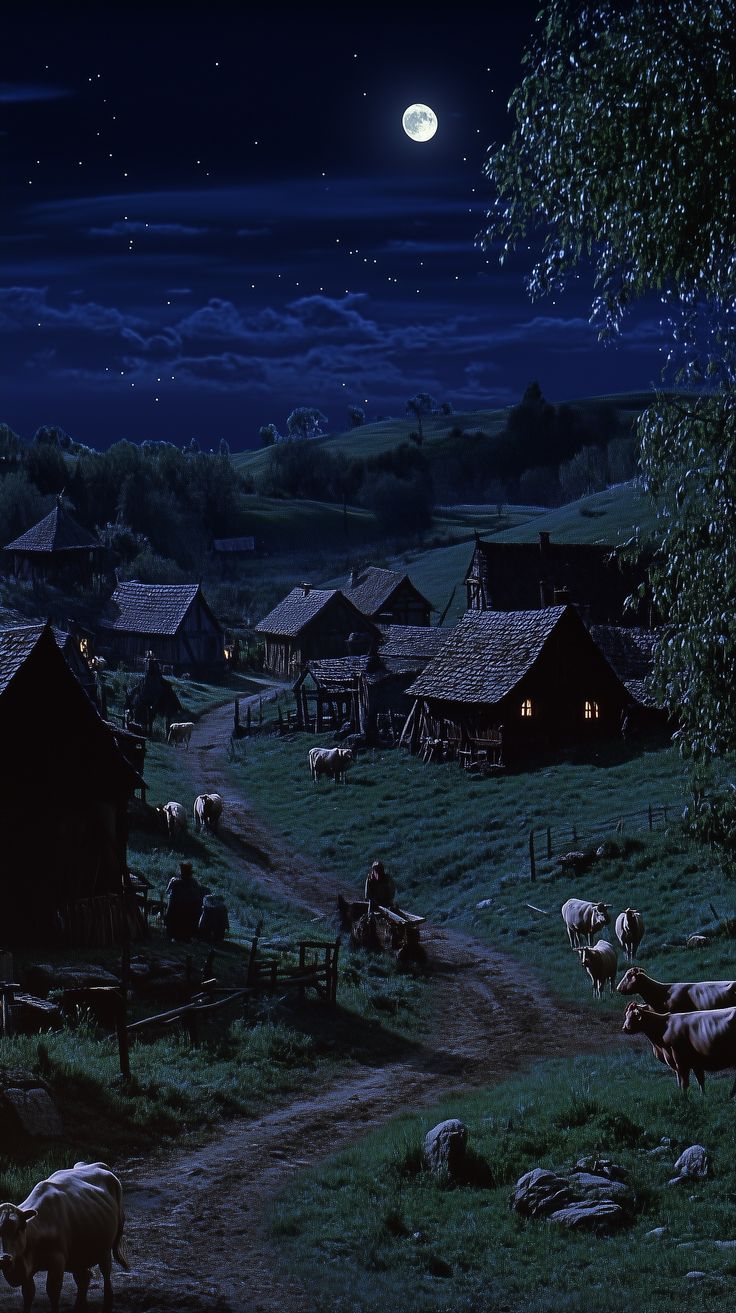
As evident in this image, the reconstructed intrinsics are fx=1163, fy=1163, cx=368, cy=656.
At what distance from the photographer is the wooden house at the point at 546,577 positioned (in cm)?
6575

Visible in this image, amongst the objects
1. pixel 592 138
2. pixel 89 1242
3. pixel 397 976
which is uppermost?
pixel 592 138

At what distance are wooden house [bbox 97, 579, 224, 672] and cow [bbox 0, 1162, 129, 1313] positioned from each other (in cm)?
6896

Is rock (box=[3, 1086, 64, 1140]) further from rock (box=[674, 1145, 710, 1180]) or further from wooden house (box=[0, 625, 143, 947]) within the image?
wooden house (box=[0, 625, 143, 947])

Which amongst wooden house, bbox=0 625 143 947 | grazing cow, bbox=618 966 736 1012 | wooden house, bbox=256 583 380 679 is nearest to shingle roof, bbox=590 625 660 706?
wooden house, bbox=256 583 380 679

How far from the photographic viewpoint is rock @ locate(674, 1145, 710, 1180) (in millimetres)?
12828

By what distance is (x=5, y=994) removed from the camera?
58.0 feet

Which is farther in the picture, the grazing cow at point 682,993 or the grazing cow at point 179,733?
the grazing cow at point 179,733

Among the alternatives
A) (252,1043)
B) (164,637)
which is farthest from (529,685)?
(164,637)

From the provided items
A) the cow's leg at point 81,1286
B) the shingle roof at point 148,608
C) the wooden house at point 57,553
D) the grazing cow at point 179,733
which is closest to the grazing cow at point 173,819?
the grazing cow at point 179,733

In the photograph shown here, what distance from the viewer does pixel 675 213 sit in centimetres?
1341

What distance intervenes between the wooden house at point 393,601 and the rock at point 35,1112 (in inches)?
2731

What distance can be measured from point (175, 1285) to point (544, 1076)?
797cm

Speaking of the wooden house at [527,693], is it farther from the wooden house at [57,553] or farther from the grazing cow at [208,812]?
the wooden house at [57,553]

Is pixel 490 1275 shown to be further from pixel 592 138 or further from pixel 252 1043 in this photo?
pixel 592 138
